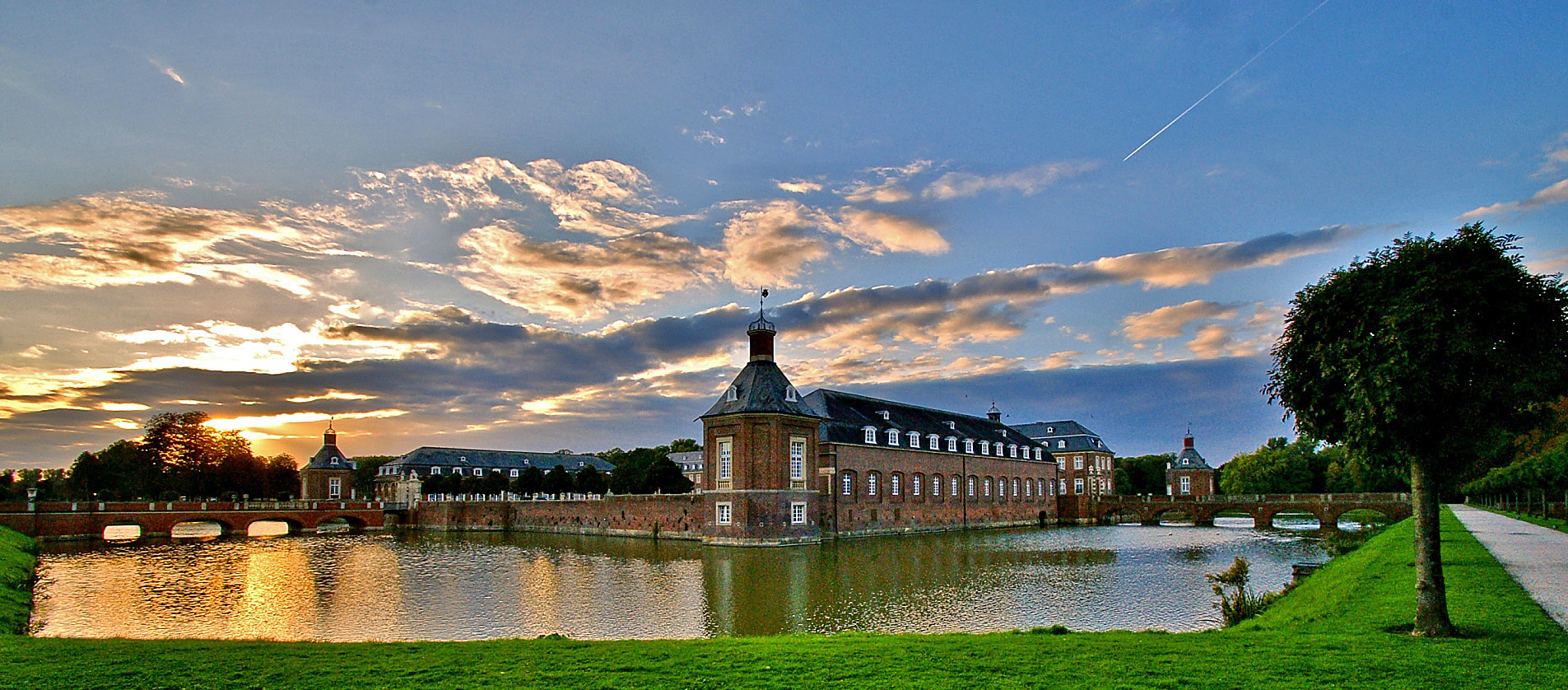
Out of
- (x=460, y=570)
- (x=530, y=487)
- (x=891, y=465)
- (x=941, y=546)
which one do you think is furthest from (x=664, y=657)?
(x=530, y=487)

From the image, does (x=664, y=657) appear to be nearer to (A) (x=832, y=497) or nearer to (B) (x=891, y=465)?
(A) (x=832, y=497)

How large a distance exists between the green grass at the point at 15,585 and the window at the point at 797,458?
28.6 meters

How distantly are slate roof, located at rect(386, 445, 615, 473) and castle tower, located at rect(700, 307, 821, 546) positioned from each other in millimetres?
41684

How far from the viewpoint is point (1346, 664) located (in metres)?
9.26

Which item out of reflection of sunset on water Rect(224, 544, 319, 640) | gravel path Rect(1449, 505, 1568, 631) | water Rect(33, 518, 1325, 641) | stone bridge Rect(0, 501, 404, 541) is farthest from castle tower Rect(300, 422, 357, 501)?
gravel path Rect(1449, 505, 1568, 631)

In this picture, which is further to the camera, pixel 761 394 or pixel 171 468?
pixel 171 468

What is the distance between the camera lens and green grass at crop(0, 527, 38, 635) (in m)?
17.7

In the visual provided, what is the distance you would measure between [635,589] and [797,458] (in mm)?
18445

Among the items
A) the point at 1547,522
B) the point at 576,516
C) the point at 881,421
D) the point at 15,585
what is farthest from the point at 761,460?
the point at 1547,522

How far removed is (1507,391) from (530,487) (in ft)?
223

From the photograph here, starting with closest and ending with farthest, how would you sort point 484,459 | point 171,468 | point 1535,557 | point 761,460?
1. point 1535,557
2. point 761,460
3. point 171,468
4. point 484,459

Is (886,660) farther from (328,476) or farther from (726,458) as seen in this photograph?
(328,476)

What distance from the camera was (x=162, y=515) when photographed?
54.2 m

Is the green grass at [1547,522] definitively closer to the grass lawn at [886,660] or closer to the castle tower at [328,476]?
the grass lawn at [886,660]
